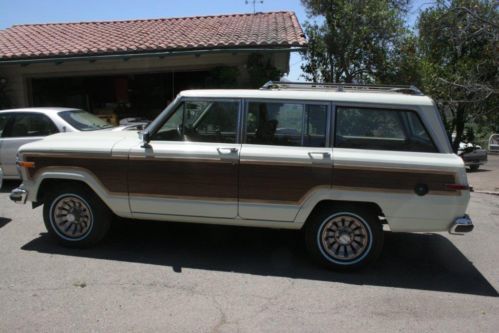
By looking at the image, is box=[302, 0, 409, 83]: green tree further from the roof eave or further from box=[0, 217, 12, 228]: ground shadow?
box=[0, 217, 12, 228]: ground shadow

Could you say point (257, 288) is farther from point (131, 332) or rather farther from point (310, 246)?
point (131, 332)

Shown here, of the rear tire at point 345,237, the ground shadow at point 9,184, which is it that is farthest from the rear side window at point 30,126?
the rear tire at point 345,237

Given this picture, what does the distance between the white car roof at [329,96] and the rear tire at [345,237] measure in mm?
1113

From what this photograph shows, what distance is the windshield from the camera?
8314 mm

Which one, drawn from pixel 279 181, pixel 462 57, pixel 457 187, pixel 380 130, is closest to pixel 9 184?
pixel 279 181

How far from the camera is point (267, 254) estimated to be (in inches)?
204

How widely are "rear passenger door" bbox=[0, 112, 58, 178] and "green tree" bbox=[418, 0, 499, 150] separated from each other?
828 centimetres

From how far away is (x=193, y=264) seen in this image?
4855mm

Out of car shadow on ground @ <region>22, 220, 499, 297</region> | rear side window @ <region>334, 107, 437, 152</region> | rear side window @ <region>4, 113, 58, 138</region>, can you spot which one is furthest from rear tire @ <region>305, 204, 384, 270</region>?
rear side window @ <region>4, 113, 58, 138</region>

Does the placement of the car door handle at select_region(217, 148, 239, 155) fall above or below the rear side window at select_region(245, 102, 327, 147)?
below

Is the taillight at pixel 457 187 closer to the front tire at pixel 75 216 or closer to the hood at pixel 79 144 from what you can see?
the hood at pixel 79 144

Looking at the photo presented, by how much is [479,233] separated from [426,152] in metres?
2.50

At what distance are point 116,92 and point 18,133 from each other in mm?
5758

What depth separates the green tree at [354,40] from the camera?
13641 mm
